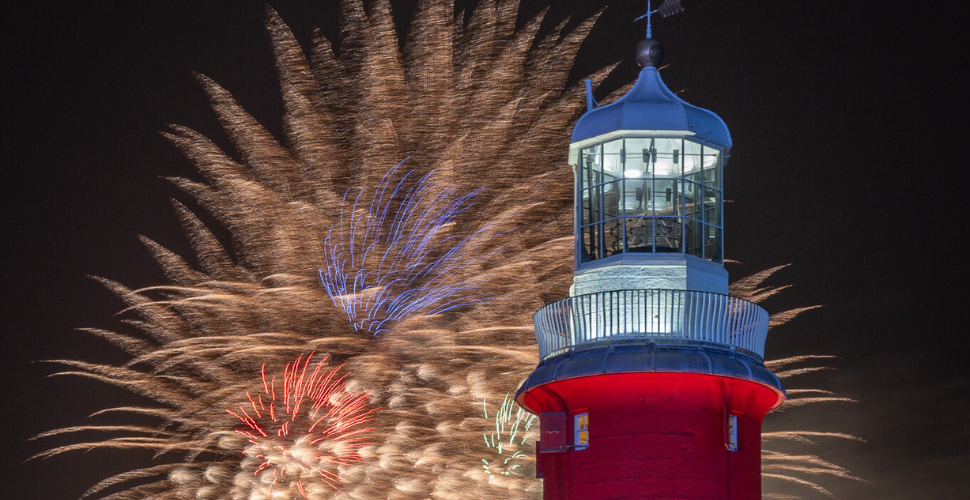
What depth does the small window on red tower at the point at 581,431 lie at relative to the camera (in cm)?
2041

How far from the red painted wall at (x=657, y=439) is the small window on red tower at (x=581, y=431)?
0.30ft

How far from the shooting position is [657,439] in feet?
65.5

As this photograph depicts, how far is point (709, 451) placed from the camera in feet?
65.9

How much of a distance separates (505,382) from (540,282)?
218 centimetres

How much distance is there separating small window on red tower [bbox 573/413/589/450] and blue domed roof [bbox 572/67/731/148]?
12.5ft

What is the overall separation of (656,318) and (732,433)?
185 cm

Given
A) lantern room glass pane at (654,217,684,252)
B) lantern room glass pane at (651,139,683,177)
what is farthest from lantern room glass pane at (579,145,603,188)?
lantern room glass pane at (654,217,684,252)

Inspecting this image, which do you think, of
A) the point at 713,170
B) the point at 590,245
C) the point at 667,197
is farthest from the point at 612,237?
the point at 713,170

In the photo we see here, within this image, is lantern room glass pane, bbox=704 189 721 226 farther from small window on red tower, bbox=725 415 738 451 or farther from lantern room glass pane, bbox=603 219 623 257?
small window on red tower, bbox=725 415 738 451

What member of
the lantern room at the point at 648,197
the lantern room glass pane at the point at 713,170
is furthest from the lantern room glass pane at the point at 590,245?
the lantern room glass pane at the point at 713,170

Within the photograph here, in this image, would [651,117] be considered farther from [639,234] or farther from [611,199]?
[639,234]

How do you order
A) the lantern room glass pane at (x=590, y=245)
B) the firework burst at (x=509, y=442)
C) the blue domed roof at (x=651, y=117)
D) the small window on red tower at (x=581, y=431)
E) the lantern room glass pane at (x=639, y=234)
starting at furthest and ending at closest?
the firework burst at (x=509, y=442)
the lantern room glass pane at (x=590, y=245)
the blue domed roof at (x=651, y=117)
the lantern room glass pane at (x=639, y=234)
the small window on red tower at (x=581, y=431)

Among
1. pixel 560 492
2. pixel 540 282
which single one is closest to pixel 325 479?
pixel 540 282

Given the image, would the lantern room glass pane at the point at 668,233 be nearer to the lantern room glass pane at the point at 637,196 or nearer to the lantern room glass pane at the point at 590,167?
the lantern room glass pane at the point at 637,196
